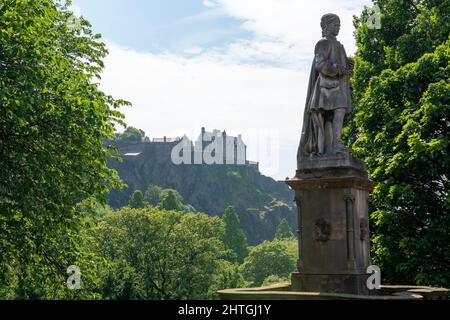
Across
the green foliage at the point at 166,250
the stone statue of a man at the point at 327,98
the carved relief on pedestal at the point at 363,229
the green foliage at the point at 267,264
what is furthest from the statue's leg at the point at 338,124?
the green foliage at the point at 267,264

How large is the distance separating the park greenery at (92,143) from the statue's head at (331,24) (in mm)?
6518

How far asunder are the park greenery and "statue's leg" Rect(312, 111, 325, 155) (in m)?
6.50

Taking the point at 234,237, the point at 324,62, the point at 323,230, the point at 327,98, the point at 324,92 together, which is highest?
the point at 324,62

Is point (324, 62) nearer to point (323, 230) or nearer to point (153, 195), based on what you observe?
point (323, 230)

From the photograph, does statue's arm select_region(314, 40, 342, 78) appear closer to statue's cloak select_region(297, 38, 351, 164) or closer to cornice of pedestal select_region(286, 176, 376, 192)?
statue's cloak select_region(297, 38, 351, 164)

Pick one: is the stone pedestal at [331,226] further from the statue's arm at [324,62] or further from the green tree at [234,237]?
the green tree at [234,237]

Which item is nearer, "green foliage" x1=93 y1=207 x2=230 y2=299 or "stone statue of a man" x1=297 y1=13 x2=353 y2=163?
"stone statue of a man" x1=297 y1=13 x2=353 y2=163

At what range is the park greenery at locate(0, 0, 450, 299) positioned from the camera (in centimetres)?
1645

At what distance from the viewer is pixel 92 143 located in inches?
734

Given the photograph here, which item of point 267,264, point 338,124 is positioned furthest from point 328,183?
point 267,264

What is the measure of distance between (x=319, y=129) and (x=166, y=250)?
43085mm

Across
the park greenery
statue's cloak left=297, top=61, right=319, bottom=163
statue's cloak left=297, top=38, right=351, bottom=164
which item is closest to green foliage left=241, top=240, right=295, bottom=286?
the park greenery

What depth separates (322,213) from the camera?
14.0 m
